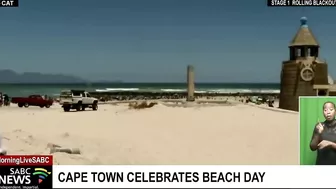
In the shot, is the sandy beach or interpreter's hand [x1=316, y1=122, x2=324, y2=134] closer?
interpreter's hand [x1=316, y1=122, x2=324, y2=134]

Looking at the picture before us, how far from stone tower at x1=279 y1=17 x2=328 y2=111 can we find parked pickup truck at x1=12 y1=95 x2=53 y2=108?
693cm

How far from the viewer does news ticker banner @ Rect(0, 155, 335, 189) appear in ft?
24.8

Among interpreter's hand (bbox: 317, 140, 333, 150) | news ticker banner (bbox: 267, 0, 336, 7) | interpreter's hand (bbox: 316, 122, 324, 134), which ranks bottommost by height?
interpreter's hand (bbox: 317, 140, 333, 150)

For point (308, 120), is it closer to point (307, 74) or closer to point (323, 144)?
point (323, 144)

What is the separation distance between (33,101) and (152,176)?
6.24 meters

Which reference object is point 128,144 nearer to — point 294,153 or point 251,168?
point 251,168

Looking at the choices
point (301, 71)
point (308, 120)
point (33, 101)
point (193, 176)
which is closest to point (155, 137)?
point (193, 176)

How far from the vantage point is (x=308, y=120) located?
317 inches

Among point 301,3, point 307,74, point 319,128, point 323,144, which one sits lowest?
point 323,144

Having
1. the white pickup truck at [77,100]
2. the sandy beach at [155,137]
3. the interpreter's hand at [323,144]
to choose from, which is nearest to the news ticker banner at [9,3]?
the sandy beach at [155,137]

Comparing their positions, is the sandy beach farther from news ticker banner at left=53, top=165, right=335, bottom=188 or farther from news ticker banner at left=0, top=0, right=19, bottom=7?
news ticker banner at left=0, top=0, right=19, bottom=7

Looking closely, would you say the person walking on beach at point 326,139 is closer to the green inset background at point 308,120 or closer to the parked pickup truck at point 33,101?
the green inset background at point 308,120

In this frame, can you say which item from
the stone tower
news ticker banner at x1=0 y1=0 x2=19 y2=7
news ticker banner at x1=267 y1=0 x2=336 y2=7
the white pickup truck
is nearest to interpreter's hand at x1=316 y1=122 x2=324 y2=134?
the stone tower

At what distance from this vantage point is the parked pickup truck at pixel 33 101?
1168cm
